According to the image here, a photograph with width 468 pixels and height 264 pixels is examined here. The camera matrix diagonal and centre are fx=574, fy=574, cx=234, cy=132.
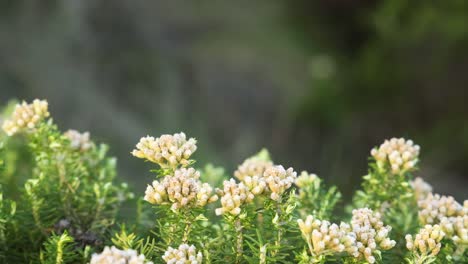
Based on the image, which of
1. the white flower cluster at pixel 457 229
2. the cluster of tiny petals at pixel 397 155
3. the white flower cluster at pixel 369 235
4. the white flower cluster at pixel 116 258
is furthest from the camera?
the cluster of tiny petals at pixel 397 155

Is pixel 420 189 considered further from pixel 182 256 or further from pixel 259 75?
pixel 259 75

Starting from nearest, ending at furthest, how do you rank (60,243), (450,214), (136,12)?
(60,243) < (450,214) < (136,12)

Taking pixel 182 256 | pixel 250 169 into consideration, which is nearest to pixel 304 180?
pixel 250 169

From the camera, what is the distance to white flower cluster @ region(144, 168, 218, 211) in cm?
63

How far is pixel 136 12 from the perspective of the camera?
3.86 m

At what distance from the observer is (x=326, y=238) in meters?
0.59

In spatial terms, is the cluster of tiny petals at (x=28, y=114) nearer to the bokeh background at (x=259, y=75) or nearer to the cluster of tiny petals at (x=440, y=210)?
the cluster of tiny petals at (x=440, y=210)

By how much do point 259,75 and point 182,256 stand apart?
326cm

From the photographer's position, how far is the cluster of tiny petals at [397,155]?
837mm

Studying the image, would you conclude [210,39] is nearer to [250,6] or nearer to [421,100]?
[250,6]

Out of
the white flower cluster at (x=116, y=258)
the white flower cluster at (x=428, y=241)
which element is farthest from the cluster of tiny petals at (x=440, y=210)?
the white flower cluster at (x=116, y=258)

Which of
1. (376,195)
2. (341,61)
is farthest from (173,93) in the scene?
(376,195)

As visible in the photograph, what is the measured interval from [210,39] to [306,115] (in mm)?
869

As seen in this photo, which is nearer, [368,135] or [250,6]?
[368,135]
